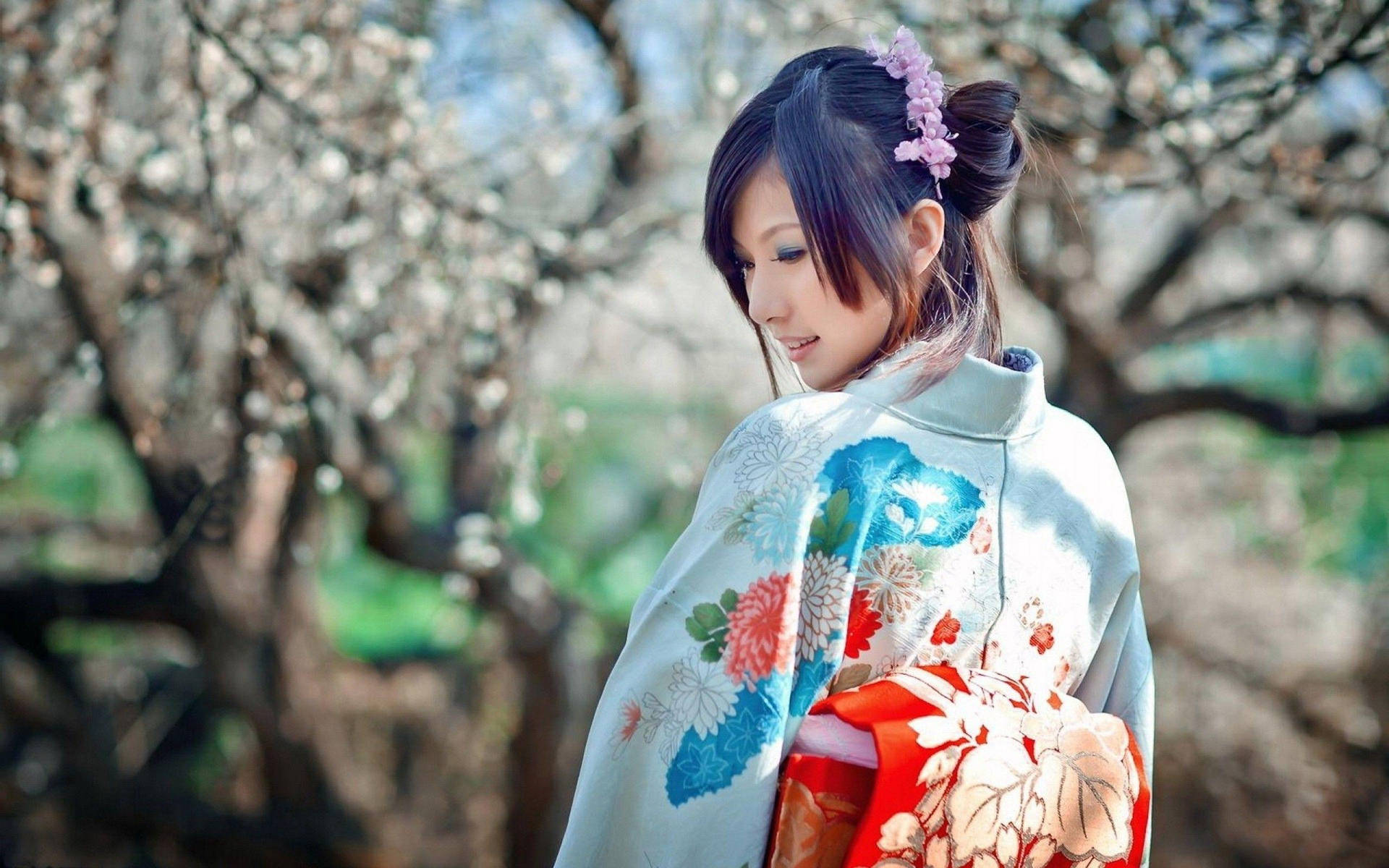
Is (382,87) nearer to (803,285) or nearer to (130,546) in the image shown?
(803,285)

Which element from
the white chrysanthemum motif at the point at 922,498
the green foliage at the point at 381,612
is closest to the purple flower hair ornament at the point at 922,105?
the white chrysanthemum motif at the point at 922,498

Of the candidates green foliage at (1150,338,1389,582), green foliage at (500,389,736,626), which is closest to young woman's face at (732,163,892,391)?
green foliage at (500,389,736,626)

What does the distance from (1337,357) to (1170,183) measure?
113 inches

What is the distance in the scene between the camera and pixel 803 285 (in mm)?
1397

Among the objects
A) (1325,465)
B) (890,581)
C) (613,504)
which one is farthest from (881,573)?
(613,504)

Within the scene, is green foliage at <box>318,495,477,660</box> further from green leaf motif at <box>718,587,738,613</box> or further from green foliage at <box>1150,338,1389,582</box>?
green leaf motif at <box>718,587,738,613</box>

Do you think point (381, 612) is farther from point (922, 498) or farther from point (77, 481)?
point (922, 498)

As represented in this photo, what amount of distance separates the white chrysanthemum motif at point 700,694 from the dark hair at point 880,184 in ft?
1.33

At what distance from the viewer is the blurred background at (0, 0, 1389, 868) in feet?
9.53

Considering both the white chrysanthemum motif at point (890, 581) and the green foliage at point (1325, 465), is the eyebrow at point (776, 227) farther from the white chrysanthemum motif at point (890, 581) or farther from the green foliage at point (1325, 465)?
the green foliage at point (1325, 465)

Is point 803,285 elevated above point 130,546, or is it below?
above

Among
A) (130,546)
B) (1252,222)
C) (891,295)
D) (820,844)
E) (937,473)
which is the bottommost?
(130,546)

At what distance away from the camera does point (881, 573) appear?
4.18 ft

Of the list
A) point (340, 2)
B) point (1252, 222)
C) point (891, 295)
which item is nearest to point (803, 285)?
point (891, 295)
